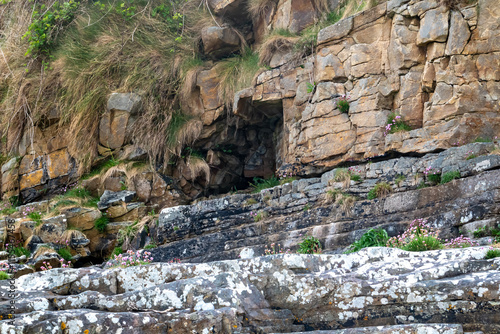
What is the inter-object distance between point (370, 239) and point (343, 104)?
145 inches

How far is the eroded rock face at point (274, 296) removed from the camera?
13.0ft

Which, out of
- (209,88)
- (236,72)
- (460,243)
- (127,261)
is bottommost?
(127,261)

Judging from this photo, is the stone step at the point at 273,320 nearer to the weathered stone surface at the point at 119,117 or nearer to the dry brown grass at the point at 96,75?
the dry brown grass at the point at 96,75

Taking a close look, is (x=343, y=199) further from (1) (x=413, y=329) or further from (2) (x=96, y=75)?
(2) (x=96, y=75)

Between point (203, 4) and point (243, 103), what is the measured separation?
3692mm

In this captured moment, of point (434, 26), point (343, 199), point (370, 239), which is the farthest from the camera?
point (434, 26)

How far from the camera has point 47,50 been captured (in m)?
16.0

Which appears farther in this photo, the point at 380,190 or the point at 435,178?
the point at 380,190

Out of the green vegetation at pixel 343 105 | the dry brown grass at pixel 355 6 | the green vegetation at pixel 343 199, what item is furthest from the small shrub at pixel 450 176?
the dry brown grass at pixel 355 6

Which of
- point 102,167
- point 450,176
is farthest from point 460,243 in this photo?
point 102,167

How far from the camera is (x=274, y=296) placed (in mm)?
4555

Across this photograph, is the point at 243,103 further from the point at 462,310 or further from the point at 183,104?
the point at 462,310

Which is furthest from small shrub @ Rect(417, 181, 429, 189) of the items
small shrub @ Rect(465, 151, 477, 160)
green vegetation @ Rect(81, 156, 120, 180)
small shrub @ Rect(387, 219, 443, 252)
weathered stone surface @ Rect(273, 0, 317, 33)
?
green vegetation @ Rect(81, 156, 120, 180)

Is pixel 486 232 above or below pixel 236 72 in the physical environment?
below
